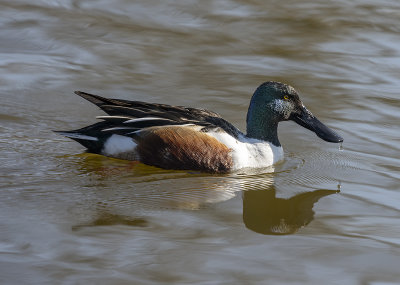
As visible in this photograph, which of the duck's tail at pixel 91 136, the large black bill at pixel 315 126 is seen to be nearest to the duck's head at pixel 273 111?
the large black bill at pixel 315 126

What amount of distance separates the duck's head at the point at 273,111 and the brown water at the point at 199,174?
26 cm

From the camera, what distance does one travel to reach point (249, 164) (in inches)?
257

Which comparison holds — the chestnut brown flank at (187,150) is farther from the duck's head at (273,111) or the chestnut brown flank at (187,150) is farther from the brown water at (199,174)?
the duck's head at (273,111)

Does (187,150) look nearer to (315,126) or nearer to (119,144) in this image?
Answer: (119,144)

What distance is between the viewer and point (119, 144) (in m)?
6.52

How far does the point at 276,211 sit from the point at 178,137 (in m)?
1.15

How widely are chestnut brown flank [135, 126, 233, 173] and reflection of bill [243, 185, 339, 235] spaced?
1.53 feet

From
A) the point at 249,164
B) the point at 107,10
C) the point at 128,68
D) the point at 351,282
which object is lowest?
the point at 351,282

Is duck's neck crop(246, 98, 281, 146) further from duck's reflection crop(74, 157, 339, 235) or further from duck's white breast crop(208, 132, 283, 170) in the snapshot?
duck's reflection crop(74, 157, 339, 235)

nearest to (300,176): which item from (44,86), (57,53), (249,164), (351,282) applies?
(249,164)

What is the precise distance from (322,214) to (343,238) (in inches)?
19.3

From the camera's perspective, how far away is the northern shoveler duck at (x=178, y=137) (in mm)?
6375

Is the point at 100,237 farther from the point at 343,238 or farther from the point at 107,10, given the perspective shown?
the point at 107,10

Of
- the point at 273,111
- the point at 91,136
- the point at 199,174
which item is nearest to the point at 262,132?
the point at 273,111
